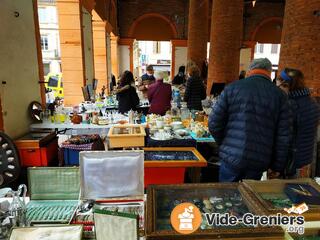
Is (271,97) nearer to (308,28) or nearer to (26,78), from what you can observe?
(308,28)

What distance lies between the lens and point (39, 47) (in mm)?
4848

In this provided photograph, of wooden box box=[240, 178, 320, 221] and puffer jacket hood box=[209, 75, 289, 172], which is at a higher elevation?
puffer jacket hood box=[209, 75, 289, 172]

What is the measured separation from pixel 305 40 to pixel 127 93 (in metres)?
3.28

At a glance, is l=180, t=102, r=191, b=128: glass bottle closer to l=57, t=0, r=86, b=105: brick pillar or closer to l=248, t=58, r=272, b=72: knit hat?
l=248, t=58, r=272, b=72: knit hat

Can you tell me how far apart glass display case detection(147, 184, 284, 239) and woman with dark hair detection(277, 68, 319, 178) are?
1123 millimetres

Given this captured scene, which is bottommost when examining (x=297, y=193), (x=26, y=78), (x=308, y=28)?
(x=297, y=193)

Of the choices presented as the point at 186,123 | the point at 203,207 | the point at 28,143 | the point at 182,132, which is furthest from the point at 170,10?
the point at 203,207

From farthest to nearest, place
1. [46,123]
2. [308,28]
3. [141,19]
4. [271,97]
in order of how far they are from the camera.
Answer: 1. [141,19]
2. [46,123]
3. [308,28]
4. [271,97]

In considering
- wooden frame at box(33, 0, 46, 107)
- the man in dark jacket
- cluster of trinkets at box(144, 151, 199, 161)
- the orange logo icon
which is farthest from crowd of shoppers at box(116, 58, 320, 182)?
wooden frame at box(33, 0, 46, 107)

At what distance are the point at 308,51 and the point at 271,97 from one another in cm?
260

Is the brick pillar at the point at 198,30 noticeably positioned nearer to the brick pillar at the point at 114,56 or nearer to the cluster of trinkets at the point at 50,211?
the brick pillar at the point at 114,56

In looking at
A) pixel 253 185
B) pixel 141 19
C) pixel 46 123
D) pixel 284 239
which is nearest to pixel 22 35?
pixel 46 123

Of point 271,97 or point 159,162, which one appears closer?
point 271,97

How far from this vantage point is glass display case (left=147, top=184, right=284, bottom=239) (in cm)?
127
